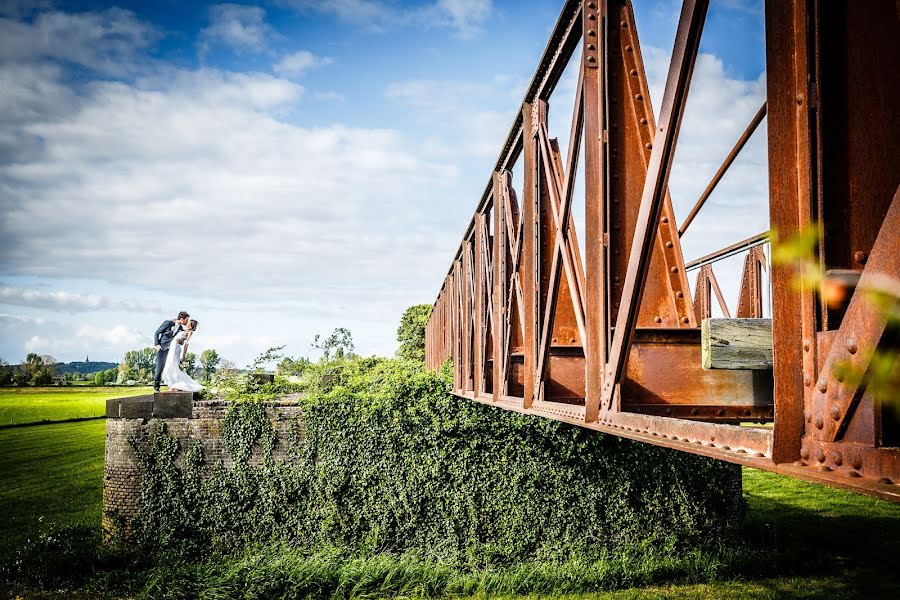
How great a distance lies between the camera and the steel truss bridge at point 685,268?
1415mm

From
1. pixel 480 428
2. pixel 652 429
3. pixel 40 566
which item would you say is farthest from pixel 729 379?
pixel 40 566

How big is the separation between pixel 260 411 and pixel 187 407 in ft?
5.31

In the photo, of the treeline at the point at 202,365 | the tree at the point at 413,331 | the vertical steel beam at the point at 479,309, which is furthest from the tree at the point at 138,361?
the vertical steel beam at the point at 479,309

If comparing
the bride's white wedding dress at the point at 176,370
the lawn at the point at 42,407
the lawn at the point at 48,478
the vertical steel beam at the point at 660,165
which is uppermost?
the vertical steel beam at the point at 660,165

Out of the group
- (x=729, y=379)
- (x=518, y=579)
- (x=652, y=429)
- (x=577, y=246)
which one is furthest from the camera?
(x=518, y=579)

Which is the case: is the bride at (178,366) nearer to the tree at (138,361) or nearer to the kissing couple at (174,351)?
the kissing couple at (174,351)

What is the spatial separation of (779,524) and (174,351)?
595 inches

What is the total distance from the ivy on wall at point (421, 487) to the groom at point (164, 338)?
1440 mm

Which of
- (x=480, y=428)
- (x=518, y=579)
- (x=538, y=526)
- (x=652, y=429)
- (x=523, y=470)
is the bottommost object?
(x=518, y=579)

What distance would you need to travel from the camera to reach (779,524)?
16234 millimetres

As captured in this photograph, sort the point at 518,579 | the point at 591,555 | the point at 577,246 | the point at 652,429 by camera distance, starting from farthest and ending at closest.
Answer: the point at 591,555, the point at 518,579, the point at 577,246, the point at 652,429

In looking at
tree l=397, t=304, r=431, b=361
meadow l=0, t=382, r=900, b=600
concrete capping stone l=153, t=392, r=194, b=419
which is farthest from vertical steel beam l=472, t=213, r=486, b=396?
tree l=397, t=304, r=431, b=361

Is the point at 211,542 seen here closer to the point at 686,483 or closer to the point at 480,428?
the point at 480,428

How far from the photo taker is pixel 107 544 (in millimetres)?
13391
